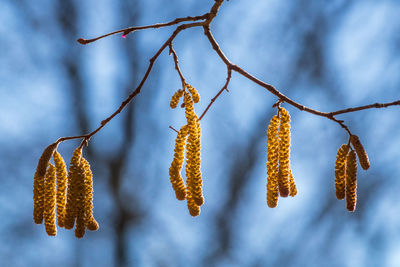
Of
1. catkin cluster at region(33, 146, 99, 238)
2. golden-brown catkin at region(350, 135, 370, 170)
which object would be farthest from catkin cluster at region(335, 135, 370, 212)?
catkin cluster at region(33, 146, 99, 238)

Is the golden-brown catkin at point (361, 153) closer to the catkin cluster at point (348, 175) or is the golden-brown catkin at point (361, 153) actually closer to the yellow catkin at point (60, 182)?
the catkin cluster at point (348, 175)

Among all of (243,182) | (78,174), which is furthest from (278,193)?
(243,182)

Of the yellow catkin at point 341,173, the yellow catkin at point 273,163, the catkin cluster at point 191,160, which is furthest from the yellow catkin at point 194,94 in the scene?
the yellow catkin at point 341,173

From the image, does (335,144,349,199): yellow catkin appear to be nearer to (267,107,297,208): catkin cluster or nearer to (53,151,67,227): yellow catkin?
(267,107,297,208): catkin cluster

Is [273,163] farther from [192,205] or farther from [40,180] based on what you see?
[40,180]

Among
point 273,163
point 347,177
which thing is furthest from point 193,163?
point 347,177

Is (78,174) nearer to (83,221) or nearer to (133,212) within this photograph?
(83,221)
